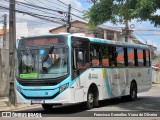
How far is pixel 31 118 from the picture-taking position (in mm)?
13578

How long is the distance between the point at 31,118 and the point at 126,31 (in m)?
27.5

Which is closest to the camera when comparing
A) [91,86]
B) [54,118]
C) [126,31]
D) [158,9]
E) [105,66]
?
[54,118]

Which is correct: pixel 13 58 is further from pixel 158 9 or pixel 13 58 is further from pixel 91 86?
pixel 158 9

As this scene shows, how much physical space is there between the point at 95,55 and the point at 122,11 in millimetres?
2428

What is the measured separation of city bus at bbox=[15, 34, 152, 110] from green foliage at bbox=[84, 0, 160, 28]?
1.04 metres

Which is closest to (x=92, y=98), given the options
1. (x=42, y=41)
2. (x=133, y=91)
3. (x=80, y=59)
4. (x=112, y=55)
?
(x=80, y=59)

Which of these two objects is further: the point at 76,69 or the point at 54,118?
the point at 76,69

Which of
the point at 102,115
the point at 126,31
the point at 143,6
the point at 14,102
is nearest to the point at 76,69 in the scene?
the point at 102,115

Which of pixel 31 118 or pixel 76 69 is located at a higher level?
pixel 76 69

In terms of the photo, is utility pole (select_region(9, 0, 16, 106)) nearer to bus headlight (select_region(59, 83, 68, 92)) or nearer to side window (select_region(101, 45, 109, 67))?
side window (select_region(101, 45, 109, 67))

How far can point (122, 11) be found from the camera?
15109 mm

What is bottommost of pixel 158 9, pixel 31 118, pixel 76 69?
pixel 31 118

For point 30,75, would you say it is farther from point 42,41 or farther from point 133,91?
point 133,91

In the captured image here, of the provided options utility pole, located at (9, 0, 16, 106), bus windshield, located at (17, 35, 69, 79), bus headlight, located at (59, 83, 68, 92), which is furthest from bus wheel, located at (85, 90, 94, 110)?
utility pole, located at (9, 0, 16, 106)
